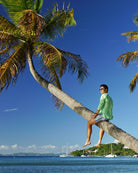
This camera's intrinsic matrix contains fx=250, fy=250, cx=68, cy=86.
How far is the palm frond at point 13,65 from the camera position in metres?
9.05

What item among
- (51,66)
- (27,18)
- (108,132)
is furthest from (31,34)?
(108,132)

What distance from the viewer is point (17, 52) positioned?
30.8ft

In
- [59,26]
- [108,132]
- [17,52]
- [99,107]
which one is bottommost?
[108,132]

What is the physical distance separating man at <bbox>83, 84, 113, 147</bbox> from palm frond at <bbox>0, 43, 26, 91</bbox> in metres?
4.32

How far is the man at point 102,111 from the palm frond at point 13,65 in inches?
170

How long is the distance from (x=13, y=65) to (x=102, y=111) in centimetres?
472

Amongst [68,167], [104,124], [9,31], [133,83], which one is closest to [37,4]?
[9,31]

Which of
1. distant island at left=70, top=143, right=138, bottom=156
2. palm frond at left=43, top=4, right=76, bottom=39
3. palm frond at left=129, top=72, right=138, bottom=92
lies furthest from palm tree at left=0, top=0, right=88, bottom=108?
distant island at left=70, top=143, right=138, bottom=156

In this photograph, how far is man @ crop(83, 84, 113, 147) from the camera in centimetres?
580

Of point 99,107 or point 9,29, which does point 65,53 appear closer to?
point 9,29

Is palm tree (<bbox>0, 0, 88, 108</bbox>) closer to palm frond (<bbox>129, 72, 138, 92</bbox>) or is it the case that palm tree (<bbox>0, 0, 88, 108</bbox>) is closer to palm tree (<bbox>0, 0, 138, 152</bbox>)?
palm tree (<bbox>0, 0, 138, 152</bbox>)

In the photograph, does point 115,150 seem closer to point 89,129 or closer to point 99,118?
point 89,129

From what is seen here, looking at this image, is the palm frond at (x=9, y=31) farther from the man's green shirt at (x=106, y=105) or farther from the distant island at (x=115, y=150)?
the distant island at (x=115, y=150)

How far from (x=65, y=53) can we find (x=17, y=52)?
194cm
